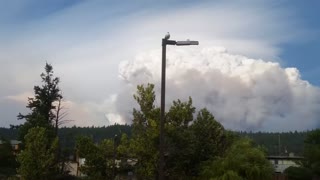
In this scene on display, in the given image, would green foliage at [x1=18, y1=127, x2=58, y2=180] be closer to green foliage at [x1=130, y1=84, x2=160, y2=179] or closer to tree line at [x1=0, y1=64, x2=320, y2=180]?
tree line at [x1=0, y1=64, x2=320, y2=180]

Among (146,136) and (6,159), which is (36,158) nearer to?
(146,136)

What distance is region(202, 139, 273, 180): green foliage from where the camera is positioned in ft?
102

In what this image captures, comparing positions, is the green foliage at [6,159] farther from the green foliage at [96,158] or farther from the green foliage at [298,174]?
the green foliage at [298,174]

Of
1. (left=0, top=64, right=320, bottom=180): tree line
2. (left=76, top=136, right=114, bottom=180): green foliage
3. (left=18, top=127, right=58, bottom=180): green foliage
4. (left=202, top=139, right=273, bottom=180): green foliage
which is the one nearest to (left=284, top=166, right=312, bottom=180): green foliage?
(left=0, top=64, right=320, bottom=180): tree line

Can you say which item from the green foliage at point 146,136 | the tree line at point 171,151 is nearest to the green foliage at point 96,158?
the tree line at point 171,151

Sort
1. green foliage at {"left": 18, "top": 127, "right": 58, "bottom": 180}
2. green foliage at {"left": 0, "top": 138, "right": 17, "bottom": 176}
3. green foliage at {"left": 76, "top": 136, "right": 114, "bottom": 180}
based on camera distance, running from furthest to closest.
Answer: green foliage at {"left": 0, "top": 138, "right": 17, "bottom": 176} < green foliage at {"left": 18, "top": 127, "right": 58, "bottom": 180} < green foliage at {"left": 76, "top": 136, "right": 114, "bottom": 180}

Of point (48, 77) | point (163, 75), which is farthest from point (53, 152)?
point (163, 75)

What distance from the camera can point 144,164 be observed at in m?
31.5

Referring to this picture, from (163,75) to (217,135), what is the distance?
59.8ft

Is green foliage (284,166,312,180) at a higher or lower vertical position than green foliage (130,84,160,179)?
lower

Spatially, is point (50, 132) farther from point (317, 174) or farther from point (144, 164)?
point (317, 174)

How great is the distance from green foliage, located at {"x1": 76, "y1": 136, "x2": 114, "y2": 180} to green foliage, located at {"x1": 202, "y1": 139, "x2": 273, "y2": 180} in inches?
347

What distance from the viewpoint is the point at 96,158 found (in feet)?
125

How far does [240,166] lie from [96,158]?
38.8ft
